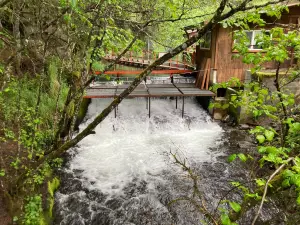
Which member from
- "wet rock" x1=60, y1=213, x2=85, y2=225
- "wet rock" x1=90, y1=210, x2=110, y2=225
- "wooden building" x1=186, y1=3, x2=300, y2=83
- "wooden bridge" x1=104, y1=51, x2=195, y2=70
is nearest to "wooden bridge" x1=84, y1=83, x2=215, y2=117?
"wooden building" x1=186, y1=3, x2=300, y2=83

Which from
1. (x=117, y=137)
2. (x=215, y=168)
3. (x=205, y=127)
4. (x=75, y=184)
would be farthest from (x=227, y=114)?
(x=75, y=184)

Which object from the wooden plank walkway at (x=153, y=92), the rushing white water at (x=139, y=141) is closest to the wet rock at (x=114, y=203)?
the rushing white water at (x=139, y=141)

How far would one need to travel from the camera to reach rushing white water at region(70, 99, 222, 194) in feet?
24.8

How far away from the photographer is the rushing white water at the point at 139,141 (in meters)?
7.55

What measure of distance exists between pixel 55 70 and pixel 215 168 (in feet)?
24.8

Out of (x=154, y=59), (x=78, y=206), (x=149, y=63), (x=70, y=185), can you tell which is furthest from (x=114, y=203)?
(x=154, y=59)

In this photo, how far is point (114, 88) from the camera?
41.4 feet

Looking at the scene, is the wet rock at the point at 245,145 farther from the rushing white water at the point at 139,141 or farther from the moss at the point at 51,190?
the moss at the point at 51,190

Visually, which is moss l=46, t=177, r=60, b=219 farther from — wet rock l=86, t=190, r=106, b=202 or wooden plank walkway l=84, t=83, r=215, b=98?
wooden plank walkway l=84, t=83, r=215, b=98

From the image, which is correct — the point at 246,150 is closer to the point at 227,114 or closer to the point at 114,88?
the point at 227,114

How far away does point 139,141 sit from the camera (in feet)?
32.7

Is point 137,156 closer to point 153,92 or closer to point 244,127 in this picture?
point 153,92

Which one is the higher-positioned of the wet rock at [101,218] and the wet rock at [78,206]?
the wet rock at [78,206]

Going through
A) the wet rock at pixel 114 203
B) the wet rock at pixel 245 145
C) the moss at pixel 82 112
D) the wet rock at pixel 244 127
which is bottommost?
the wet rock at pixel 114 203
